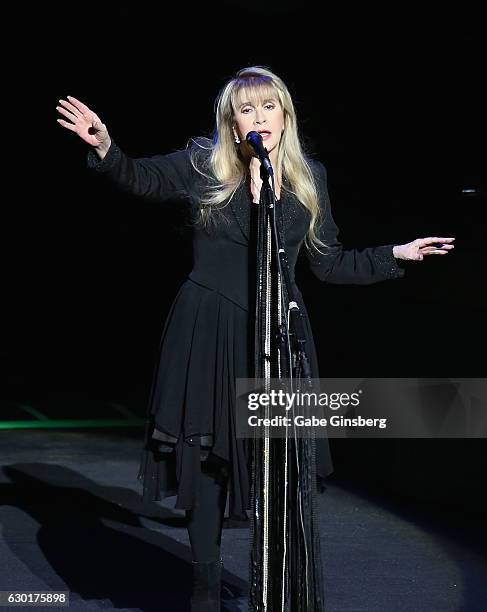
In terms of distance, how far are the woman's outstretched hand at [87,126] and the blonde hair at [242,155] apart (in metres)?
0.25

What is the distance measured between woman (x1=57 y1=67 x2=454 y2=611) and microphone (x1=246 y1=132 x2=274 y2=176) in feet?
0.83

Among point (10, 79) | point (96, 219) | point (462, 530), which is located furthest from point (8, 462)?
point (96, 219)

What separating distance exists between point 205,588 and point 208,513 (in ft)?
0.54

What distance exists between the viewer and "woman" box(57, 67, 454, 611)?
2.39m

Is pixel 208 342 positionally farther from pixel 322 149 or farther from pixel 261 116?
pixel 322 149

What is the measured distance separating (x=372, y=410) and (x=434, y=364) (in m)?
0.73

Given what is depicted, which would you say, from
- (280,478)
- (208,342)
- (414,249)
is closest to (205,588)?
(280,478)

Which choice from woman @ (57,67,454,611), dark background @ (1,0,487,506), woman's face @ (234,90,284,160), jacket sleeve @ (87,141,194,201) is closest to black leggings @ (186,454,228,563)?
woman @ (57,67,454,611)

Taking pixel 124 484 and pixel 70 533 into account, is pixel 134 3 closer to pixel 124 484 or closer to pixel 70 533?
pixel 124 484

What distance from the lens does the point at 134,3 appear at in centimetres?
605

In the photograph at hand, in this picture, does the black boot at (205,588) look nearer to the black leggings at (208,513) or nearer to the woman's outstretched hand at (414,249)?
the black leggings at (208,513)

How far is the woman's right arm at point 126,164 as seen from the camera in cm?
228

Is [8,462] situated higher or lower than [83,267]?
lower

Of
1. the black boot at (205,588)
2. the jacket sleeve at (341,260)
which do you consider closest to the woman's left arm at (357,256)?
the jacket sleeve at (341,260)
